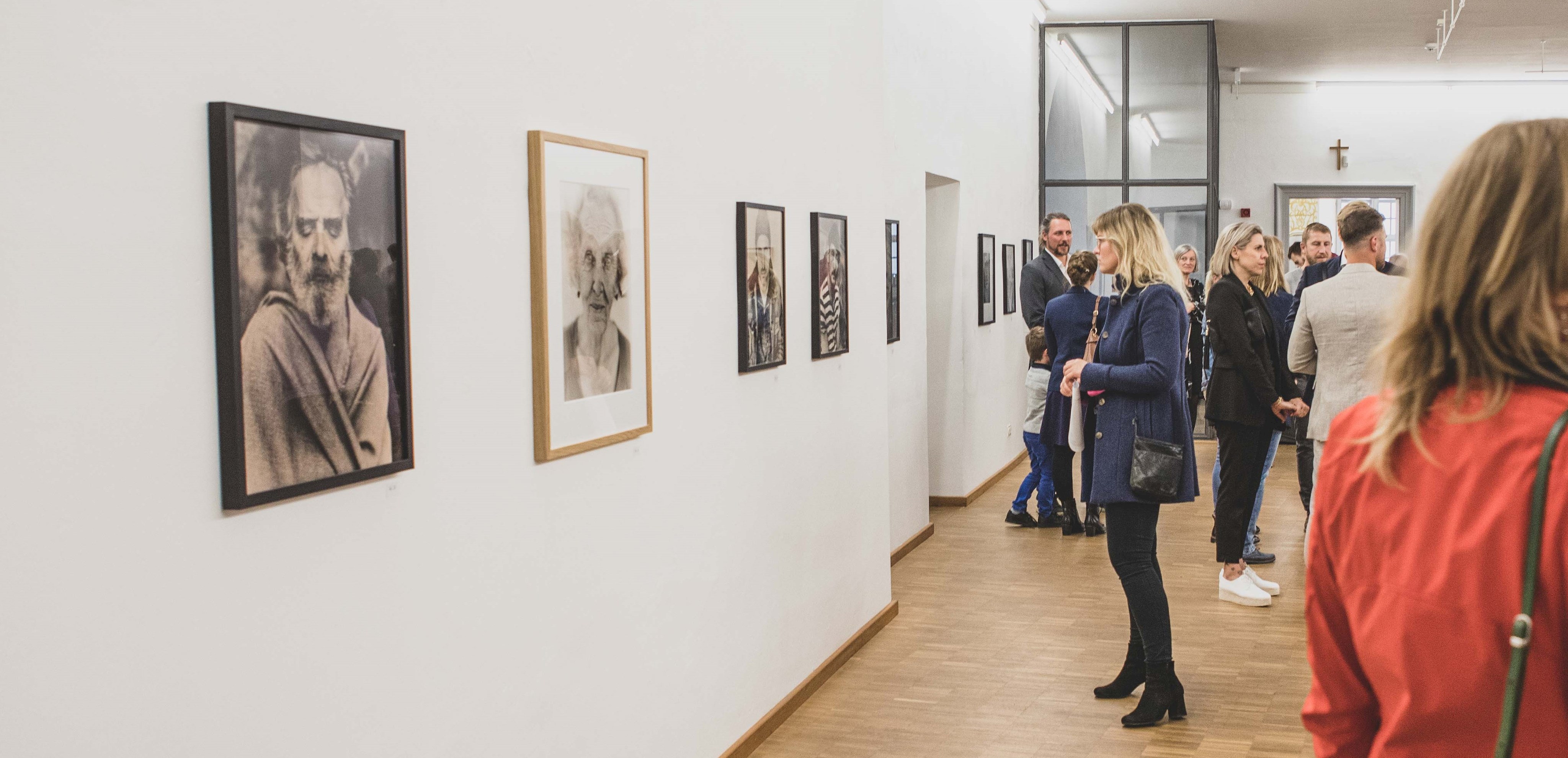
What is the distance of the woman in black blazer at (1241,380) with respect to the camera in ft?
18.3

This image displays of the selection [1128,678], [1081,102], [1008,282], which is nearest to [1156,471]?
[1128,678]

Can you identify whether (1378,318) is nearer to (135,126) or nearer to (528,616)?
(528,616)

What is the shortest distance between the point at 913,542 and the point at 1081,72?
696 cm

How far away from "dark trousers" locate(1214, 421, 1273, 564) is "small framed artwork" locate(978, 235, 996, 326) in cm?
362

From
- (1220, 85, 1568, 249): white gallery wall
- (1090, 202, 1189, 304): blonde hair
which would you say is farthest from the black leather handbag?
(1220, 85, 1568, 249): white gallery wall

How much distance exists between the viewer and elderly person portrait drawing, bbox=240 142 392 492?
2.00 metres

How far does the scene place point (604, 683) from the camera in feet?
10.6

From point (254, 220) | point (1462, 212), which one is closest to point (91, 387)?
point (254, 220)

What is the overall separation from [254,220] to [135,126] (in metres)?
0.23

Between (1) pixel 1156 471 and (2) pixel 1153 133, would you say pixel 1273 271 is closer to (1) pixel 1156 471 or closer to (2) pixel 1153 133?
(1) pixel 1156 471

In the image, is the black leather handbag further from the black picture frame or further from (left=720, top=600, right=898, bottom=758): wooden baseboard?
the black picture frame

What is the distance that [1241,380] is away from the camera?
5582mm

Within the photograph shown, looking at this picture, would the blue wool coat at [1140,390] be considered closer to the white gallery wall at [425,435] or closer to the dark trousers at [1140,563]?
the dark trousers at [1140,563]

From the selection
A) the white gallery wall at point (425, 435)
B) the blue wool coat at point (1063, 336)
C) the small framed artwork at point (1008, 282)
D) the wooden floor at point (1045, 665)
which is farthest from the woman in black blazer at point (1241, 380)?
the small framed artwork at point (1008, 282)
